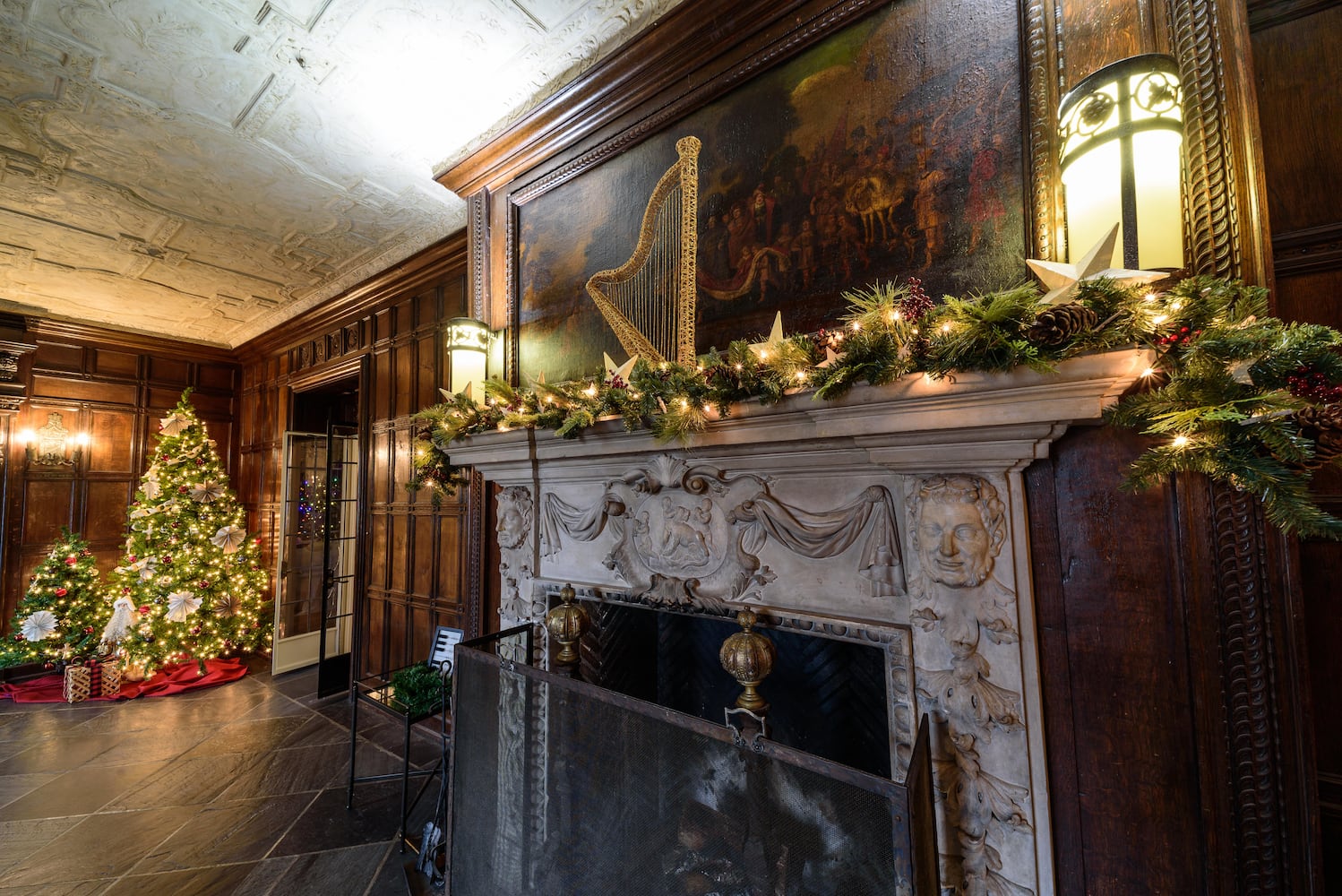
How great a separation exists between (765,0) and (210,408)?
6610 mm

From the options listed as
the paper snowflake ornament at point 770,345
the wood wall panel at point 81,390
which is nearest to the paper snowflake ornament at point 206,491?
the wood wall panel at point 81,390

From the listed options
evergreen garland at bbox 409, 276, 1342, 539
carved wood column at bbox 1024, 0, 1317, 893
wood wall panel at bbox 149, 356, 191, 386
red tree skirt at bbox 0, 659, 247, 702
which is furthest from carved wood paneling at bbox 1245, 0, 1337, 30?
wood wall panel at bbox 149, 356, 191, 386

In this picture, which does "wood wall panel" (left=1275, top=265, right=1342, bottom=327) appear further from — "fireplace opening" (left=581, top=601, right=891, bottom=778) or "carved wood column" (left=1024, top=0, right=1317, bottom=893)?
"fireplace opening" (left=581, top=601, right=891, bottom=778)

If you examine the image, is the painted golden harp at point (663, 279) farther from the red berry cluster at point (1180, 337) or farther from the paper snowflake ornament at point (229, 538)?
the paper snowflake ornament at point (229, 538)

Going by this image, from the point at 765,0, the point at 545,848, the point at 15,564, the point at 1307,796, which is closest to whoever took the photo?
the point at 1307,796

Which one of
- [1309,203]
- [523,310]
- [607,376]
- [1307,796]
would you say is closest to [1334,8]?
[1309,203]

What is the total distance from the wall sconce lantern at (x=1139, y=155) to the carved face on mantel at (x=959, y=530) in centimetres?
51

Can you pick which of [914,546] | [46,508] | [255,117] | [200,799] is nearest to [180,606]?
[46,508]

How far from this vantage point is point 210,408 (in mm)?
5535

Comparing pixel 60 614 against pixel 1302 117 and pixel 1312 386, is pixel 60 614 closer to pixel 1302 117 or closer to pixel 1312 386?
pixel 1312 386

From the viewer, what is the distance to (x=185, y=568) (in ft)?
14.8

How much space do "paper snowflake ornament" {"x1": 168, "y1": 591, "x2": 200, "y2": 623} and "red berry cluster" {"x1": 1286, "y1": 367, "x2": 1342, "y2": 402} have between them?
6.36 metres

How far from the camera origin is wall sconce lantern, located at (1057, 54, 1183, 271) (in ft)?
3.14

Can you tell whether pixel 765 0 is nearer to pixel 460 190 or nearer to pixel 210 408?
pixel 460 190
